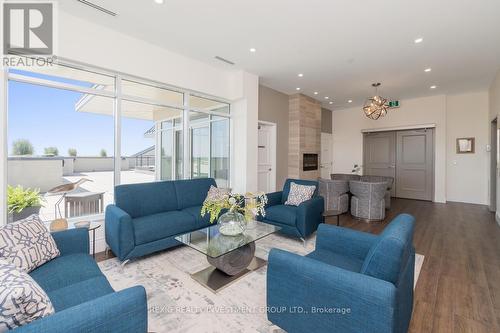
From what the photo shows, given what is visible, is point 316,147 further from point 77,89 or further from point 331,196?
point 77,89

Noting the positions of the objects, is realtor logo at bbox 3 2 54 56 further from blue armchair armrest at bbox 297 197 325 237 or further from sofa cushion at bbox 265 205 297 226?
blue armchair armrest at bbox 297 197 325 237

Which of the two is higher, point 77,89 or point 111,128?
point 77,89

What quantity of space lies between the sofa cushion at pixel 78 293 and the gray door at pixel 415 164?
8.20m

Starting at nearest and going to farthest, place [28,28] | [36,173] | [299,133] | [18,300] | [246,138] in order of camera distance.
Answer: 1. [18,300]
2. [28,28]
3. [36,173]
4. [246,138]
5. [299,133]

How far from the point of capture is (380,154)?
770cm

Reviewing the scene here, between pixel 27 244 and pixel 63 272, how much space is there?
320 mm

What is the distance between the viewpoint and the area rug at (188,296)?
178 cm

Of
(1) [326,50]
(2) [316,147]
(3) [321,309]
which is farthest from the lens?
(2) [316,147]

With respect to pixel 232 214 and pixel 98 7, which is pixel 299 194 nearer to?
pixel 232 214

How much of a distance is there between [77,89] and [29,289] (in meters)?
3.02

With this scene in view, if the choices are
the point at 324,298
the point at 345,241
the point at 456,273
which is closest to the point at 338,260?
the point at 345,241

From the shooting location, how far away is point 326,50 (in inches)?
150

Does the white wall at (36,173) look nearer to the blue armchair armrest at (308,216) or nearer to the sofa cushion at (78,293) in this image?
the sofa cushion at (78,293)

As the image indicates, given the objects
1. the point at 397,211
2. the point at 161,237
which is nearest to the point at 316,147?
the point at 397,211
